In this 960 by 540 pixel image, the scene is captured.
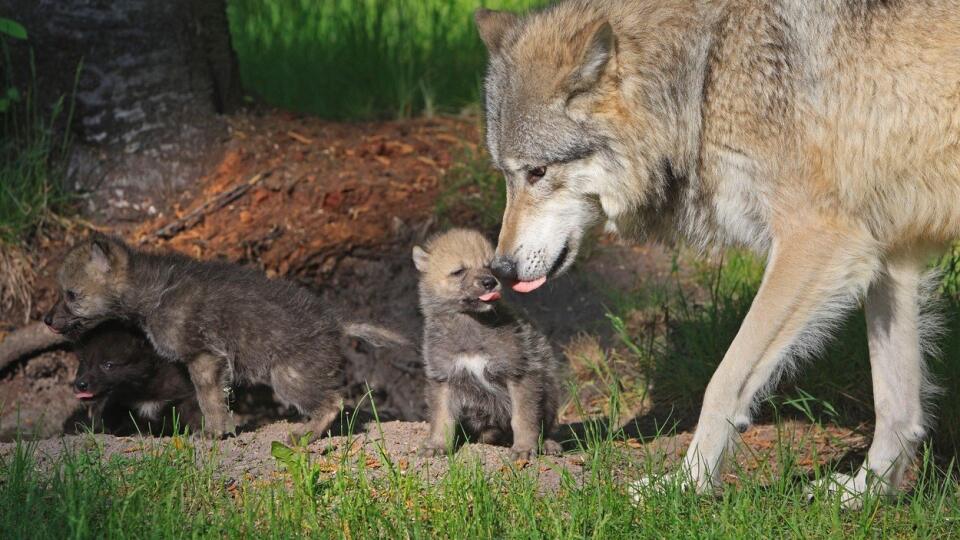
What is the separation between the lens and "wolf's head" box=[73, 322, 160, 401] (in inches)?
218

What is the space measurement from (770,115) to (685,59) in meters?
0.43

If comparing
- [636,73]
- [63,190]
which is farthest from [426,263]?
[63,190]

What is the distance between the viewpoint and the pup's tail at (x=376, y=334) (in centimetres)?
565

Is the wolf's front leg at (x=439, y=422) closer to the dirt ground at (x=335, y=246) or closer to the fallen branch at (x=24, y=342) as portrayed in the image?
the dirt ground at (x=335, y=246)

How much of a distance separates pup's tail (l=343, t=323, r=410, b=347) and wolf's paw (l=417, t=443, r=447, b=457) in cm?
89

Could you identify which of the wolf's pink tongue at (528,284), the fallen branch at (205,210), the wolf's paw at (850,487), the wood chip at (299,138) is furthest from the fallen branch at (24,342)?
the wolf's paw at (850,487)

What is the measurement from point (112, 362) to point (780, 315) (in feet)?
10.7

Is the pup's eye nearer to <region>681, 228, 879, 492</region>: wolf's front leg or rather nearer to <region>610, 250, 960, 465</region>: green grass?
<region>681, 228, 879, 492</region>: wolf's front leg

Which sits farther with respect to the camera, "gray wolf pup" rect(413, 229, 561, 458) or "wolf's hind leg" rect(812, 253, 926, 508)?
"gray wolf pup" rect(413, 229, 561, 458)

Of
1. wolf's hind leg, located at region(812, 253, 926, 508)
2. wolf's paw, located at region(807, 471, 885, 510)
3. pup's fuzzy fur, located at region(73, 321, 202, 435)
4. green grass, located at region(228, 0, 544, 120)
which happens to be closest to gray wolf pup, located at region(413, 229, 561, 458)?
wolf's paw, located at region(807, 471, 885, 510)

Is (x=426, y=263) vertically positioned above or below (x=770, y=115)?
below

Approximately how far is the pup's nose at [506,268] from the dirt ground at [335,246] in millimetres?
1825

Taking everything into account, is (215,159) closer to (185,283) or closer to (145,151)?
(145,151)

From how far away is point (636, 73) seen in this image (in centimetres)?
450
